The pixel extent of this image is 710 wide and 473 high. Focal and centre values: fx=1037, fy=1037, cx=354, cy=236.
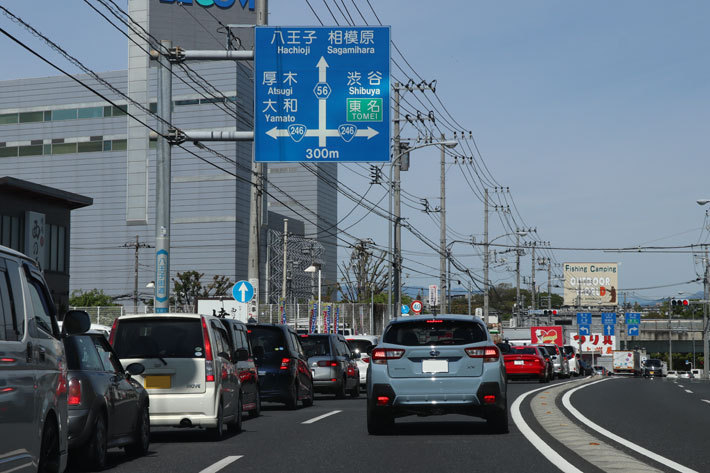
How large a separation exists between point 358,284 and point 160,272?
7902 cm

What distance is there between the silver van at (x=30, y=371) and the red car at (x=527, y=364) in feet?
113

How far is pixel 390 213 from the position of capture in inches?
1865

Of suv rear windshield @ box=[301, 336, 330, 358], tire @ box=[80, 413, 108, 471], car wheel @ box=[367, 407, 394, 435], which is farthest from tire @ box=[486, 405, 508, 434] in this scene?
suv rear windshield @ box=[301, 336, 330, 358]

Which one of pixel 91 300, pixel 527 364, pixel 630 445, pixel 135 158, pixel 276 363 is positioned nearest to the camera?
pixel 630 445

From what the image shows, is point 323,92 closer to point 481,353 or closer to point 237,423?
point 237,423

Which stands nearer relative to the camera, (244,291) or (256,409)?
(256,409)

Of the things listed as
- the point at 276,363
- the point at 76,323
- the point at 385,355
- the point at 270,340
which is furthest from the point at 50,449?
the point at 270,340

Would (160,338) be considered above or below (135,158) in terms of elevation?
below

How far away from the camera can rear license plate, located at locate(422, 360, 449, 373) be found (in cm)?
1452

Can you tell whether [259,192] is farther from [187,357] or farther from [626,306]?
[626,306]

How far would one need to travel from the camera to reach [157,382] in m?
14.1

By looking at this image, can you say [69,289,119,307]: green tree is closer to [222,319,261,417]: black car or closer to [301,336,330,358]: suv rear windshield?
[301,336,330,358]: suv rear windshield

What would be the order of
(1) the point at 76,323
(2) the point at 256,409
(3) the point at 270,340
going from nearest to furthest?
(1) the point at 76,323 → (2) the point at 256,409 → (3) the point at 270,340

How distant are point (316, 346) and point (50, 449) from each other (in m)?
18.1
